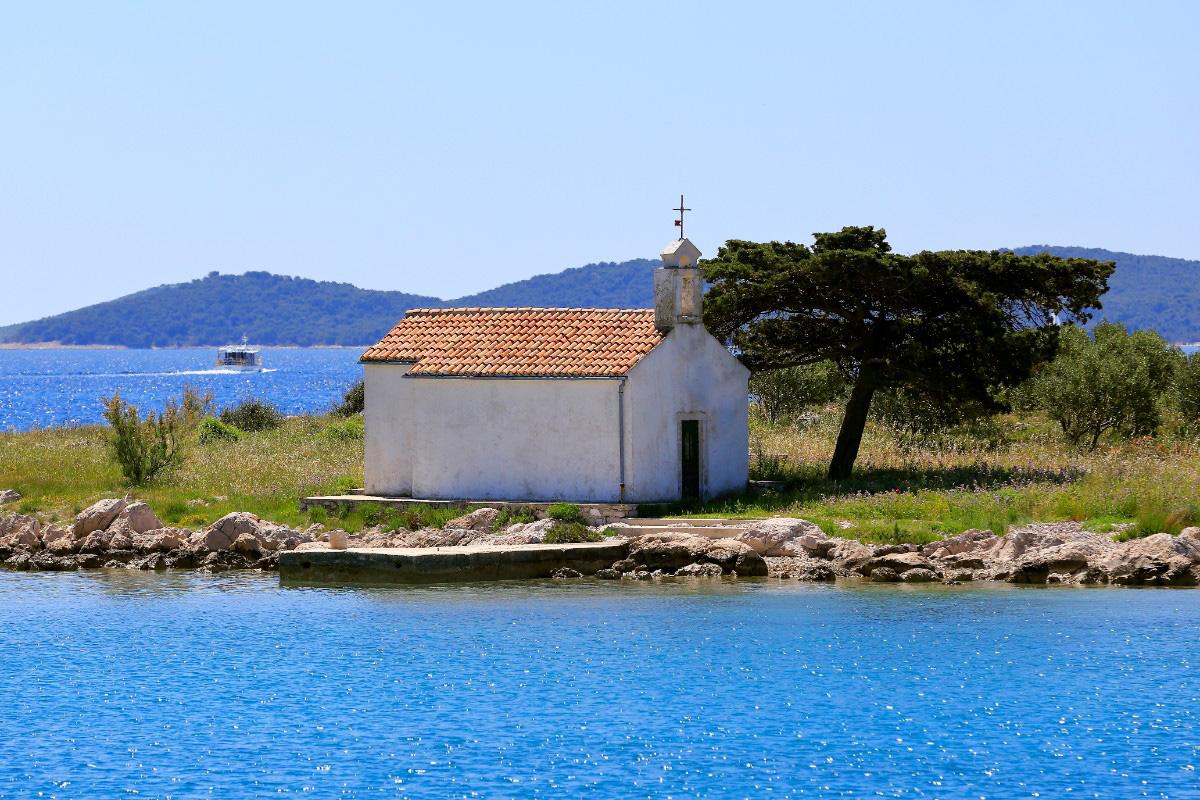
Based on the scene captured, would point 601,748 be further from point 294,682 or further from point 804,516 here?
point 804,516

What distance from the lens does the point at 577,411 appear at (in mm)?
30297

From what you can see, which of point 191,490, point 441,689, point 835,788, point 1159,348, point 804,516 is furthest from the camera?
point 1159,348

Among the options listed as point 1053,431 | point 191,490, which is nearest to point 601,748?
point 191,490

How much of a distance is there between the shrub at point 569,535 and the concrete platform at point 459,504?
31.7 inches

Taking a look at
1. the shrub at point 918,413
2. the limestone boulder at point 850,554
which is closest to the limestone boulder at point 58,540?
the limestone boulder at point 850,554

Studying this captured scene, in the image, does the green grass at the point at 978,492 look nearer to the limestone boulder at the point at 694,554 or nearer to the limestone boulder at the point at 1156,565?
the limestone boulder at the point at 1156,565

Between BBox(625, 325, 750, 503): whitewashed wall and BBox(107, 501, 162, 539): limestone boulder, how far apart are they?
30.5ft

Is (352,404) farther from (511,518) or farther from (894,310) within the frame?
(511,518)

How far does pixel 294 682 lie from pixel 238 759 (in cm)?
354

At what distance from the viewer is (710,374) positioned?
3133cm

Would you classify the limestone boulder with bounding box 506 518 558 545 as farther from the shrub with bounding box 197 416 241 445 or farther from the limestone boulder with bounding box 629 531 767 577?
the shrub with bounding box 197 416 241 445

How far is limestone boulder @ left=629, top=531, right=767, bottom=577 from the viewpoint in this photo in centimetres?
2730

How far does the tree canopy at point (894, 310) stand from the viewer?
1271 inches

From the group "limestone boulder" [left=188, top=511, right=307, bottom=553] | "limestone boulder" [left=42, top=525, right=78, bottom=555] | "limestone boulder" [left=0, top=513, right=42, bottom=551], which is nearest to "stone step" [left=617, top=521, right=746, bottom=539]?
"limestone boulder" [left=188, top=511, right=307, bottom=553]
